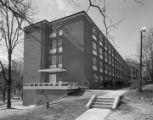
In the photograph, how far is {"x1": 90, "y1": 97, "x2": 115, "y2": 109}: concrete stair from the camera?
9.76m

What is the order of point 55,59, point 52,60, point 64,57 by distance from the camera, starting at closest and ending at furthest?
point 64,57
point 55,59
point 52,60

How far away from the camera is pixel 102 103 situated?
10.3 m

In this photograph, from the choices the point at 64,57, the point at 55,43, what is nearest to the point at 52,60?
the point at 64,57

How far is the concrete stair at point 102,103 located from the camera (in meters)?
9.76

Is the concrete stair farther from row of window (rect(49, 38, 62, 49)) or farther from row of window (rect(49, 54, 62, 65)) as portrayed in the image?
row of window (rect(49, 38, 62, 49))

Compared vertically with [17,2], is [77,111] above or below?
below

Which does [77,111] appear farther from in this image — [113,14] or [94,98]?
[113,14]

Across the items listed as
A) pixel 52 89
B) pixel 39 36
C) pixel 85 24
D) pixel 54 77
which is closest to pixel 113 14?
pixel 52 89

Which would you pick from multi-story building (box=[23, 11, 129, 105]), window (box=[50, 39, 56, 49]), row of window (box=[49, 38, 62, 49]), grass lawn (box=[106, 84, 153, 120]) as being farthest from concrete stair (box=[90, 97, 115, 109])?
window (box=[50, 39, 56, 49])

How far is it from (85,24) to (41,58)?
31.8 feet

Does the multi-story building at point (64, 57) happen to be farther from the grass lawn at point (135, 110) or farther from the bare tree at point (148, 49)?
the grass lawn at point (135, 110)

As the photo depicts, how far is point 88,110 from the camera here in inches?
365

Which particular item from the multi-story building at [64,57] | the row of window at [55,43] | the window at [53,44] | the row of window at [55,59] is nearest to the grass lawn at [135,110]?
the multi-story building at [64,57]

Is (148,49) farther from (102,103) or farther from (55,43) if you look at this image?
(102,103)
